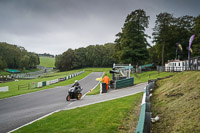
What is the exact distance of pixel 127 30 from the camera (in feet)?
119

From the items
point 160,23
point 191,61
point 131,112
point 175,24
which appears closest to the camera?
point 131,112

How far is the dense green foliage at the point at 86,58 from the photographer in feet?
292

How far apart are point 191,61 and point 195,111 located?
12047 mm

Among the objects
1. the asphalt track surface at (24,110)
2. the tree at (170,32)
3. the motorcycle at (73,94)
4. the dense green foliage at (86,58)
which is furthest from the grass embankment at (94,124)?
the dense green foliage at (86,58)

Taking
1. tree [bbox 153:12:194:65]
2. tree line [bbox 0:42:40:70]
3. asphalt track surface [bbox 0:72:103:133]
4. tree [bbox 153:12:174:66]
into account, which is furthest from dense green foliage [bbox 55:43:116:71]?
asphalt track surface [bbox 0:72:103:133]

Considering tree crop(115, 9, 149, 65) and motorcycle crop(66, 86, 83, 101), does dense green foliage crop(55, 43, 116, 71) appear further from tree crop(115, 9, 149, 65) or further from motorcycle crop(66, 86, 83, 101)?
motorcycle crop(66, 86, 83, 101)

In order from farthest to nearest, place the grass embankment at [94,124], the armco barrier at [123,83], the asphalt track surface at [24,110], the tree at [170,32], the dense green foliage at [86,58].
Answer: the dense green foliage at [86,58]
the tree at [170,32]
the armco barrier at [123,83]
the asphalt track surface at [24,110]
the grass embankment at [94,124]

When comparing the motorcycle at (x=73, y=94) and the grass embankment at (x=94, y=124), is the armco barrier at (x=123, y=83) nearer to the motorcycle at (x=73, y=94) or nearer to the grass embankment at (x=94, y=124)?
the motorcycle at (x=73, y=94)

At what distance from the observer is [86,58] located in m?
94.2

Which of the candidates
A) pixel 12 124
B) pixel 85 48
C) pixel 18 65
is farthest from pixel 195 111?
pixel 18 65

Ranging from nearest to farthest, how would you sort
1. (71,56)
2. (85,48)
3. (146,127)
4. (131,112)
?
1. (146,127)
2. (131,112)
3. (71,56)
4. (85,48)

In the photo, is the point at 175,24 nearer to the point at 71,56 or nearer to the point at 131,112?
the point at 131,112

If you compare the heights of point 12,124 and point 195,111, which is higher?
point 195,111

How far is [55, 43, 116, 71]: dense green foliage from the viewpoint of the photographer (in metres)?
89.0
